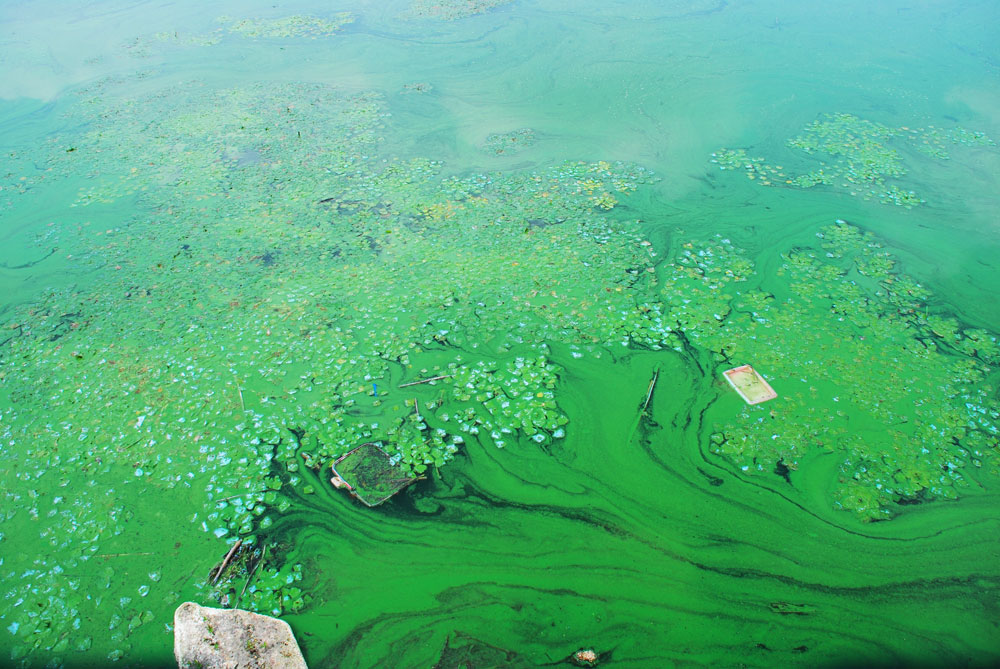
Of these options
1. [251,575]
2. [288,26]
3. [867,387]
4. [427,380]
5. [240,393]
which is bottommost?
[867,387]

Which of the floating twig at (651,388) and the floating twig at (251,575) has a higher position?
the floating twig at (251,575)

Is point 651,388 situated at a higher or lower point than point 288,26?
lower

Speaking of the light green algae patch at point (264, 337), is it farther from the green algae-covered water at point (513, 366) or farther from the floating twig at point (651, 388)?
the floating twig at point (651, 388)

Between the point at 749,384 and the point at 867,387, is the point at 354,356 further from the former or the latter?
the point at 867,387

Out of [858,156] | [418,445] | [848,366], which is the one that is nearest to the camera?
[418,445]

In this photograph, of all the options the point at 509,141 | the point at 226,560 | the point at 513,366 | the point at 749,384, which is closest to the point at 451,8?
the point at 509,141

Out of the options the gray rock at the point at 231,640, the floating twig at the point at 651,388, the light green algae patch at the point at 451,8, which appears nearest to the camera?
the gray rock at the point at 231,640

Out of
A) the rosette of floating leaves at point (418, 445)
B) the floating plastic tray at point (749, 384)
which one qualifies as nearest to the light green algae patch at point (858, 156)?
the floating plastic tray at point (749, 384)

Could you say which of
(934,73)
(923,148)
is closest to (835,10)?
(934,73)
